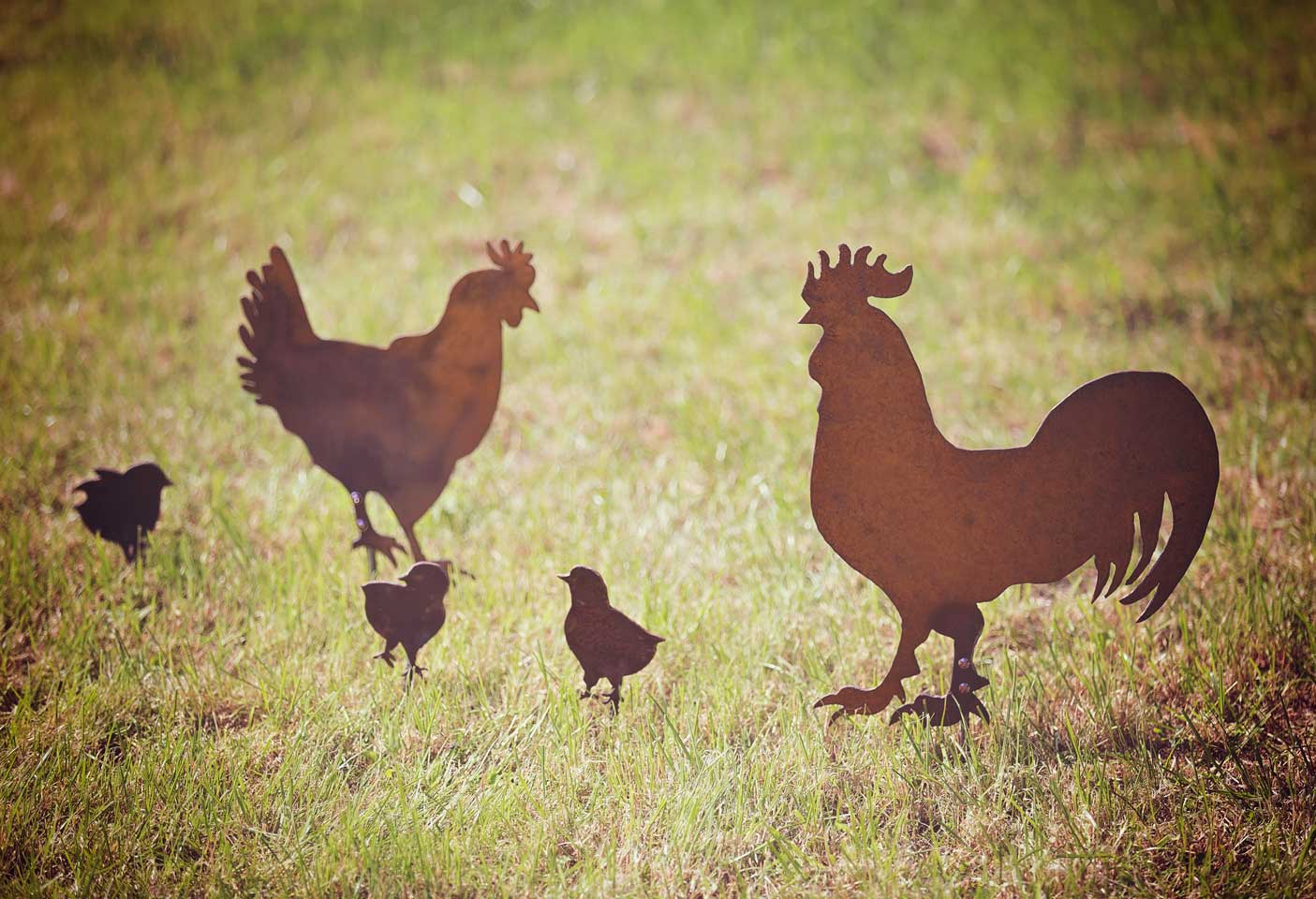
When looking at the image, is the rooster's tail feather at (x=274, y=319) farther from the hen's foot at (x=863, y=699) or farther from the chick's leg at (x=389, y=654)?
the hen's foot at (x=863, y=699)

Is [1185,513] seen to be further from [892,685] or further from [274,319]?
[274,319]

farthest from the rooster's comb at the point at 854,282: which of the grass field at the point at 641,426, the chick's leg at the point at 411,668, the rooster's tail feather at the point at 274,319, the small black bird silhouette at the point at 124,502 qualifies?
the small black bird silhouette at the point at 124,502


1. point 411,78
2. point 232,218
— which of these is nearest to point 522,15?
point 411,78

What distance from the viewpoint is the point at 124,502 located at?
332 cm

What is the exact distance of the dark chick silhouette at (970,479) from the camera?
7.98 feet

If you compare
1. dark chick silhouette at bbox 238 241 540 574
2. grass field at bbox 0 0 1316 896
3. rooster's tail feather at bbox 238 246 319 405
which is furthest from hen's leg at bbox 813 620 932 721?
rooster's tail feather at bbox 238 246 319 405

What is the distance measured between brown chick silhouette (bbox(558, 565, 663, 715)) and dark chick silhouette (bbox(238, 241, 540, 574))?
30.1 inches

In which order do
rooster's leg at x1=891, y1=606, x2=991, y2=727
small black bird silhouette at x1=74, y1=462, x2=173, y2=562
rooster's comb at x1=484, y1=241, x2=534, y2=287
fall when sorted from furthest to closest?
small black bird silhouette at x1=74, y1=462, x2=173, y2=562 < rooster's comb at x1=484, y1=241, x2=534, y2=287 < rooster's leg at x1=891, y1=606, x2=991, y2=727

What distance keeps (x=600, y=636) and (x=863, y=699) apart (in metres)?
0.68

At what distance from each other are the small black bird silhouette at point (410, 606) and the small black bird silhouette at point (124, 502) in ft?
3.36

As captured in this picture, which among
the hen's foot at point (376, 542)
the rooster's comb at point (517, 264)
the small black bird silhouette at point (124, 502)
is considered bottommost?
the hen's foot at point (376, 542)

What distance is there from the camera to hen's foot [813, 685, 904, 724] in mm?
2635

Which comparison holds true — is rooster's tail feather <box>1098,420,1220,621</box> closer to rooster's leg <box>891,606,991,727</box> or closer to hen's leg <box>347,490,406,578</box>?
rooster's leg <box>891,606,991,727</box>

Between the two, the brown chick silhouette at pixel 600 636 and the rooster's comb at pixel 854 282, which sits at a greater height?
the rooster's comb at pixel 854 282
